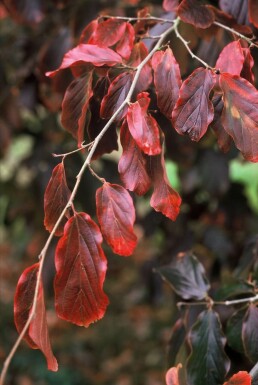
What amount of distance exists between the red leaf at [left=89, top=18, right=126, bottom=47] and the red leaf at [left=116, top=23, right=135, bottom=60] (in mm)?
11

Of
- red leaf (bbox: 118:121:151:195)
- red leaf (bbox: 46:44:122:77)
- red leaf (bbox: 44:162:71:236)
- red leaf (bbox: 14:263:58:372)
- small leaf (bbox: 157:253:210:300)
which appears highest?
red leaf (bbox: 46:44:122:77)

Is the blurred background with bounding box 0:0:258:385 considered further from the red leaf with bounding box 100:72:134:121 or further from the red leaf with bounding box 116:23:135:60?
the red leaf with bounding box 100:72:134:121

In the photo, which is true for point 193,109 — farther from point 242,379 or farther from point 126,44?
point 242,379

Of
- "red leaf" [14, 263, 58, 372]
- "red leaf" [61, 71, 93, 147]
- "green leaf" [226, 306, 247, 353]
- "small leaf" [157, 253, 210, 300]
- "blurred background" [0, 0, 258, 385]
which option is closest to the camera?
"red leaf" [14, 263, 58, 372]

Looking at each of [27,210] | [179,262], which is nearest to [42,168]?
[27,210]

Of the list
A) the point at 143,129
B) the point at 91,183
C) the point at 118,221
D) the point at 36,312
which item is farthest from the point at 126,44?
the point at 91,183

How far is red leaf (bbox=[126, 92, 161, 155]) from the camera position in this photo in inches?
38.1

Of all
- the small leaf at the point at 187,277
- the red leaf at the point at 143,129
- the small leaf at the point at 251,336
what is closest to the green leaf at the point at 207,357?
the small leaf at the point at 251,336

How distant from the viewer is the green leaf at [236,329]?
51.3 inches

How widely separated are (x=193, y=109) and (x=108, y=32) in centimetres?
31

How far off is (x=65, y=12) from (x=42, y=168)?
593mm

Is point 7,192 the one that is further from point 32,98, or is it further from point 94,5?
point 94,5

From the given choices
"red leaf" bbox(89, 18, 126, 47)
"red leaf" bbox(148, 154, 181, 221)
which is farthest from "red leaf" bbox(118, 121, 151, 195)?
"red leaf" bbox(89, 18, 126, 47)

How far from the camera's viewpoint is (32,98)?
6.73 ft
